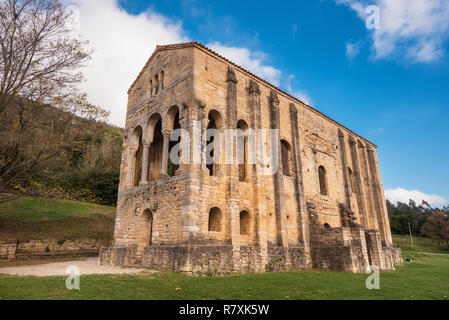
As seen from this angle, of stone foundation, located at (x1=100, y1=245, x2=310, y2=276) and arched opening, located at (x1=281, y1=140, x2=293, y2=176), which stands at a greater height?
arched opening, located at (x1=281, y1=140, x2=293, y2=176)

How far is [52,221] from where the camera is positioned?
22.0m

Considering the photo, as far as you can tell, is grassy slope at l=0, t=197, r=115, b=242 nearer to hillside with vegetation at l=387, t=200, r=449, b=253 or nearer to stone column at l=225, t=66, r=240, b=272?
stone column at l=225, t=66, r=240, b=272

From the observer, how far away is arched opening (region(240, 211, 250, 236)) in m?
13.7

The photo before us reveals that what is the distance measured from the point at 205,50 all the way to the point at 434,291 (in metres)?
13.5

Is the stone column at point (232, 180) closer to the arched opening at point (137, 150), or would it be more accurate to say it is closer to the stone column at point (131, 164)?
the arched opening at point (137, 150)

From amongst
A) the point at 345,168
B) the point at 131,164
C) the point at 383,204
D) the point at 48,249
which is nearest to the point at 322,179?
the point at 345,168

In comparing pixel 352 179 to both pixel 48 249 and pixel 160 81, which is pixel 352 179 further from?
pixel 48 249

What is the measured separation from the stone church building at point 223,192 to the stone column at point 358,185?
2183 millimetres

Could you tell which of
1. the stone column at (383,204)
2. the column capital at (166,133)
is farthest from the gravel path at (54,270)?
the stone column at (383,204)

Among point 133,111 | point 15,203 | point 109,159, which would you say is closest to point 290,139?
point 133,111

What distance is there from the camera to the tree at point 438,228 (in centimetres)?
5094

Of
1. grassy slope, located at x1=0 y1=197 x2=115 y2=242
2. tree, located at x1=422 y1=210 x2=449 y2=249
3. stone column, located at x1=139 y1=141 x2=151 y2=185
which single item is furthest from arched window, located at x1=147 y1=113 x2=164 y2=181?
tree, located at x1=422 y1=210 x2=449 y2=249

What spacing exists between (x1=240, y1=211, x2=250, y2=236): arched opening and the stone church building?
0.05m
